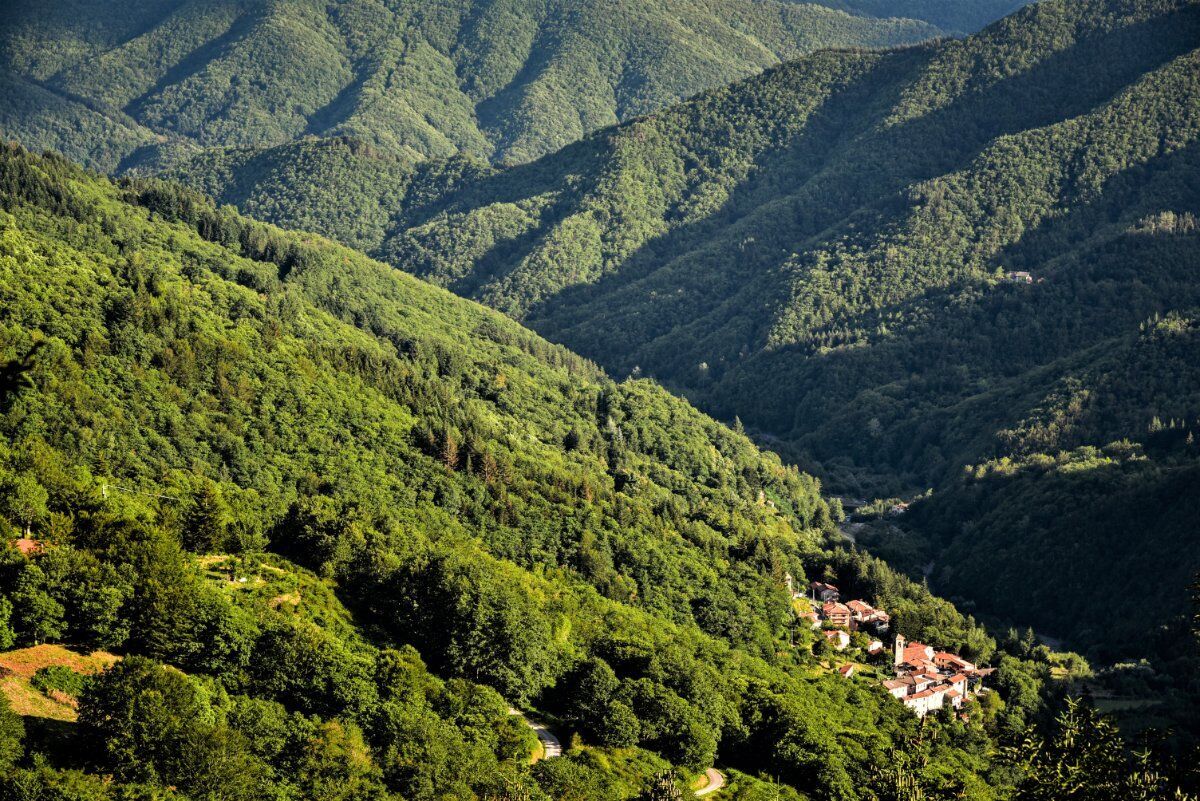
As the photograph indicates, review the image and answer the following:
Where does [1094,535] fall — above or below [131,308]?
above

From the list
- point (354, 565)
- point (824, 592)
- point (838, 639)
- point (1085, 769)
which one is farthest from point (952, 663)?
point (1085, 769)

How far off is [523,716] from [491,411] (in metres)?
77.6

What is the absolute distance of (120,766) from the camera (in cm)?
4619

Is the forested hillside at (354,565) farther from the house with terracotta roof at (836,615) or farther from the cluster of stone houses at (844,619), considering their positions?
the house with terracotta roof at (836,615)

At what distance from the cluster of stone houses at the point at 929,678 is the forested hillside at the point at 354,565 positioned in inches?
125

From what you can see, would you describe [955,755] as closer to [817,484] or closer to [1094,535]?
[1094,535]

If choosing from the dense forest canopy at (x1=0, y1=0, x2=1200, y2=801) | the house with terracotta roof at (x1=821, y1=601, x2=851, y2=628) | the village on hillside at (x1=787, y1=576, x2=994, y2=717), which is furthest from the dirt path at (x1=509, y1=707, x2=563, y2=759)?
the house with terracotta roof at (x1=821, y1=601, x2=851, y2=628)

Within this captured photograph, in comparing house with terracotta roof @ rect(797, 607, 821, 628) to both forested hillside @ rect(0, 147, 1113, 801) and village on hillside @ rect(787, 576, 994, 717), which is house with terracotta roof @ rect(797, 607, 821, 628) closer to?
village on hillside @ rect(787, 576, 994, 717)

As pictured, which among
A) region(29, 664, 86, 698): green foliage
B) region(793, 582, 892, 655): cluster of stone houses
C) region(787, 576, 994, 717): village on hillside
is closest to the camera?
region(29, 664, 86, 698): green foliage

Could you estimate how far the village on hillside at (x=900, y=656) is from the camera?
97.4m

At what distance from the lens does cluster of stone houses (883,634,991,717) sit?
96.1 meters

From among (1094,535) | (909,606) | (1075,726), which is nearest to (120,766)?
(1075,726)

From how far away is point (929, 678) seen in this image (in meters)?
101

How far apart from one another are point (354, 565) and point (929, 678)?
51875mm
